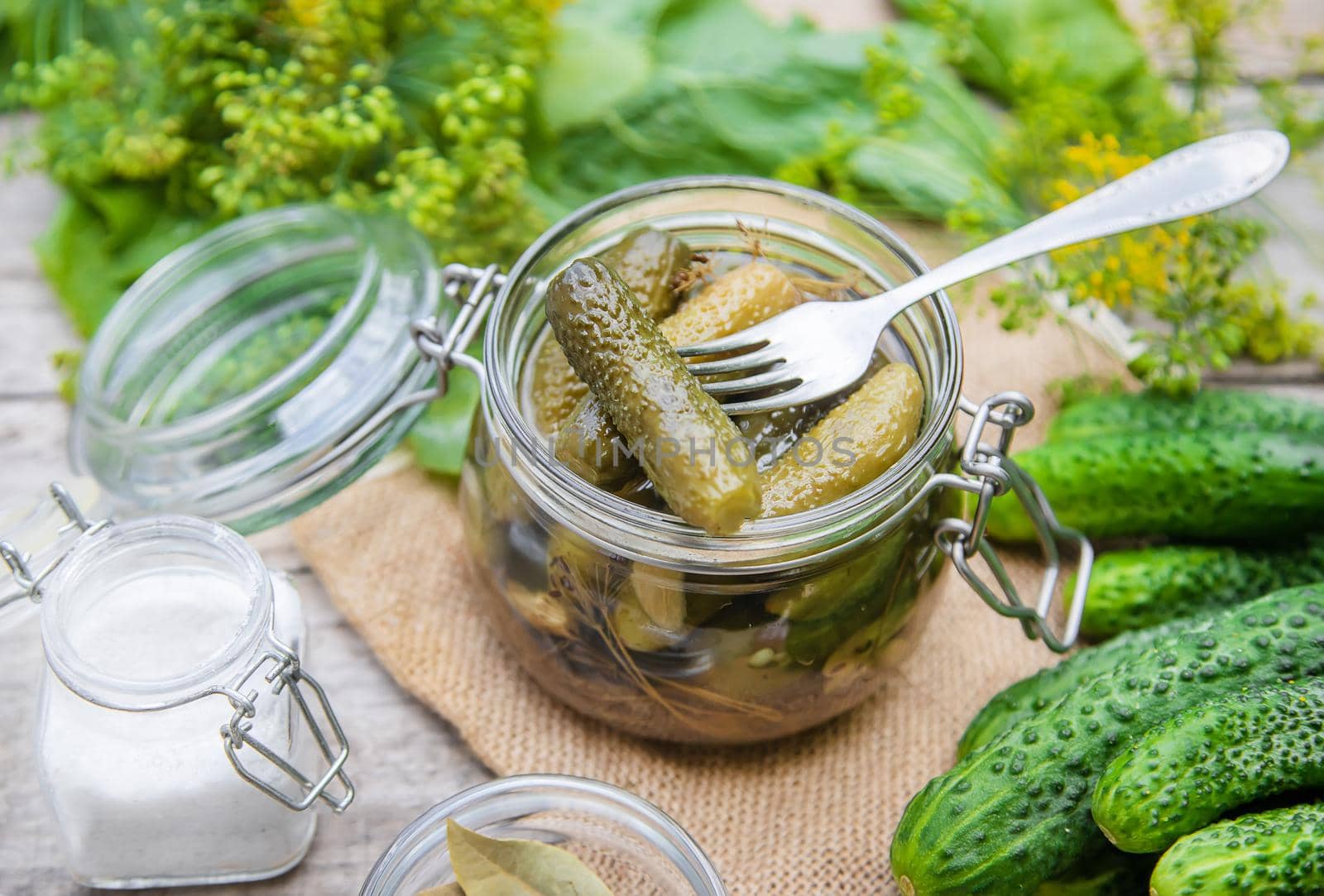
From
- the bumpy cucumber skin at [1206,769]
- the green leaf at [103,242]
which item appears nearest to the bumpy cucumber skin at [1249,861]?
the bumpy cucumber skin at [1206,769]

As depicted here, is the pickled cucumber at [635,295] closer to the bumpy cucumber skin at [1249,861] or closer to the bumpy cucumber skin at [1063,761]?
the bumpy cucumber skin at [1063,761]

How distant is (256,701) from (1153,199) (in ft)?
3.33

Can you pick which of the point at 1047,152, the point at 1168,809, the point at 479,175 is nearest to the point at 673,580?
the point at 1168,809

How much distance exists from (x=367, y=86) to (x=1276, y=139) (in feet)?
3.85

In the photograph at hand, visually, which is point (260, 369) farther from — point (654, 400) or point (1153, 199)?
point (1153, 199)

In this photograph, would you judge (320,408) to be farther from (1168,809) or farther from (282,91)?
(1168,809)

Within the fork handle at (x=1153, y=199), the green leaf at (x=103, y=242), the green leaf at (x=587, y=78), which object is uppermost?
the fork handle at (x=1153, y=199)

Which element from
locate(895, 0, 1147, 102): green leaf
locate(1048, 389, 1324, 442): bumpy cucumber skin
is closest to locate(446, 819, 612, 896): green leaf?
locate(1048, 389, 1324, 442): bumpy cucumber skin

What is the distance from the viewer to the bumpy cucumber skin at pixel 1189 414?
142 cm

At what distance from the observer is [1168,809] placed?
3.33 feet

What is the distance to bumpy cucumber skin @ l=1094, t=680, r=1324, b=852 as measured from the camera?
40.1 inches

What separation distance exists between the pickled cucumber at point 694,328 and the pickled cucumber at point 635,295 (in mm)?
23

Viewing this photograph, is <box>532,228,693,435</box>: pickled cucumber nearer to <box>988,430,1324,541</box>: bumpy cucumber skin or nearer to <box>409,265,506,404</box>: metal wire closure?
<box>409,265,506,404</box>: metal wire closure

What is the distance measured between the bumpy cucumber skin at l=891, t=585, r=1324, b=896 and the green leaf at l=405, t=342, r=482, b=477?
0.71 m
